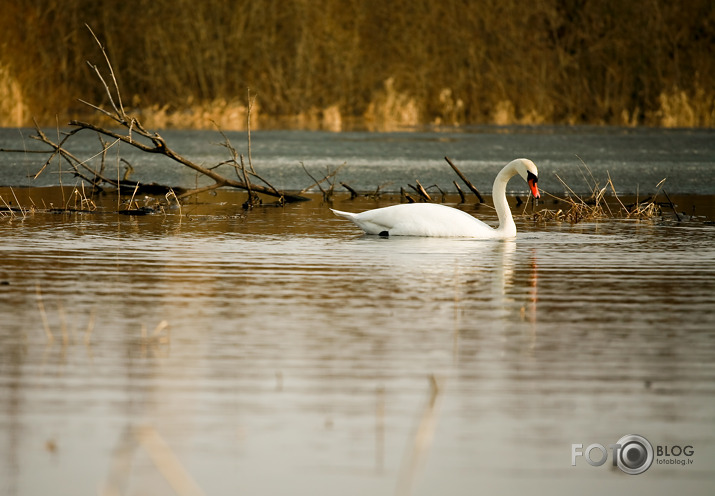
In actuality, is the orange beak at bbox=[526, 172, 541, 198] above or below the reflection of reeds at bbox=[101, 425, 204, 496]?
above

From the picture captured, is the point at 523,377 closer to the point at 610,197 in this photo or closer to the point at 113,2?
the point at 610,197

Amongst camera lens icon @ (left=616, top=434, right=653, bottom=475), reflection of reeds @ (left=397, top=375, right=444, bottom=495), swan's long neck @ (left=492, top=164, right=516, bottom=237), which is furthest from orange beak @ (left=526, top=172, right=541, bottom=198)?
camera lens icon @ (left=616, top=434, right=653, bottom=475)

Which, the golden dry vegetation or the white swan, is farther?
the golden dry vegetation

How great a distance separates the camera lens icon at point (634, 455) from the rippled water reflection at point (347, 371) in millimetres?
42

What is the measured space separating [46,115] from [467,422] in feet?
97.7

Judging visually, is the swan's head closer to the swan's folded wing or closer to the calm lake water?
the swan's folded wing

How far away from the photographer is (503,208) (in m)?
10.9

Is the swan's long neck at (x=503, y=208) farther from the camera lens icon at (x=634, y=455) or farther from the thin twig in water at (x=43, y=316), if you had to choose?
the camera lens icon at (x=634, y=455)

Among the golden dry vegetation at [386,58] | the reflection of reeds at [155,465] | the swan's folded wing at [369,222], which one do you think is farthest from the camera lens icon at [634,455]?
the golden dry vegetation at [386,58]

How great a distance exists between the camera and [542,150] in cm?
2509

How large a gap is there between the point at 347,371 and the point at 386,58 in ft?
125

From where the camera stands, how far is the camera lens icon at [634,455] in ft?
12.9

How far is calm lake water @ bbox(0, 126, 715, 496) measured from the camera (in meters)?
3.82

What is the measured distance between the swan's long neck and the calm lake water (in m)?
0.78
